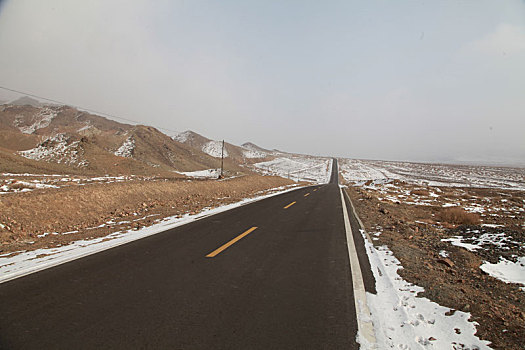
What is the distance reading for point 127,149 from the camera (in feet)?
196

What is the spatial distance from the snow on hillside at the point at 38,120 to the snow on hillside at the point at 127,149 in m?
70.3

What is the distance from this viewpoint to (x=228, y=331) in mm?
2631

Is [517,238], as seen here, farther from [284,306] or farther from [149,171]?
[149,171]

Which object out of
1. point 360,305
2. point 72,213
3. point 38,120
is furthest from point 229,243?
point 38,120

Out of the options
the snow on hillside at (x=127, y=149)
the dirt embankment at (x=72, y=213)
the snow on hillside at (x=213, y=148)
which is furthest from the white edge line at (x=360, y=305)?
the snow on hillside at (x=213, y=148)

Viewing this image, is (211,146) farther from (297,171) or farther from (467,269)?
(467,269)

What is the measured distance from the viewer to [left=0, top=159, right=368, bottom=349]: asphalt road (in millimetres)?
2498

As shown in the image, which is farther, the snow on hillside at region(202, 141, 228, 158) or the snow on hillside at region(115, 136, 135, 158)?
the snow on hillside at region(202, 141, 228, 158)

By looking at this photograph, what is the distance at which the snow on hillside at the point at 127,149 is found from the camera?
190ft

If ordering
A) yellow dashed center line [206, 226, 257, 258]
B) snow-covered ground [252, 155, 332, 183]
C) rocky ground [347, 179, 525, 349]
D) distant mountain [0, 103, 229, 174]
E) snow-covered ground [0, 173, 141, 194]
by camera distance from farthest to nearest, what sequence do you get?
1. snow-covered ground [252, 155, 332, 183]
2. distant mountain [0, 103, 229, 174]
3. snow-covered ground [0, 173, 141, 194]
4. yellow dashed center line [206, 226, 257, 258]
5. rocky ground [347, 179, 525, 349]

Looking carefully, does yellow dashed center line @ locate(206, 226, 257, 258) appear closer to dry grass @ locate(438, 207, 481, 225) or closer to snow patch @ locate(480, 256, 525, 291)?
snow patch @ locate(480, 256, 525, 291)

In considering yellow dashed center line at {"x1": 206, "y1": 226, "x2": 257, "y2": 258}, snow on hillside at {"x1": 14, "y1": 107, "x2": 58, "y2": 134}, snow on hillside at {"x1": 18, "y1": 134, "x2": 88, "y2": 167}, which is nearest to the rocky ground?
yellow dashed center line at {"x1": 206, "y1": 226, "x2": 257, "y2": 258}

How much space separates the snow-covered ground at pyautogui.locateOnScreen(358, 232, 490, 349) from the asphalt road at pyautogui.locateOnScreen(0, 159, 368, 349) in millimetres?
347

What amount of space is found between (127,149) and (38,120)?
9059 cm
